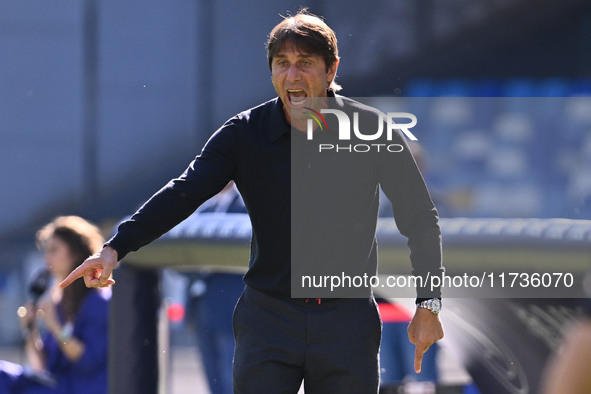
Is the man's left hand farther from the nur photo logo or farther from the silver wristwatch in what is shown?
the nur photo logo

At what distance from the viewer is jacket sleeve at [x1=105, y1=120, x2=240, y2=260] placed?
174 cm

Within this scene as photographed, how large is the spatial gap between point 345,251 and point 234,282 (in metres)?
0.70

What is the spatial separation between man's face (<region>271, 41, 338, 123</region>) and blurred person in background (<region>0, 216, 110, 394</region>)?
143cm

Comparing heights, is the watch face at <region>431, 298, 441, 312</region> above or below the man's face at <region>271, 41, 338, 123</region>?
below

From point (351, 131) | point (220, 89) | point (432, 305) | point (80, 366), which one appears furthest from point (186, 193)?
point (220, 89)

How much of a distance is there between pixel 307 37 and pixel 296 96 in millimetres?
114

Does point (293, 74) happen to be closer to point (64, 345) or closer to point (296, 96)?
point (296, 96)

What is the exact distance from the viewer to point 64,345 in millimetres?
2949

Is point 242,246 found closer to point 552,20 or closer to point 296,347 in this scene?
point 296,347

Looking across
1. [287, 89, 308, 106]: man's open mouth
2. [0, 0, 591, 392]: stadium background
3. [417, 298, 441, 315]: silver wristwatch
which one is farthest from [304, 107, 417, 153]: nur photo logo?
[0, 0, 591, 392]: stadium background

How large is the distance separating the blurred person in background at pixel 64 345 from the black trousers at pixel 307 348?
1248 mm

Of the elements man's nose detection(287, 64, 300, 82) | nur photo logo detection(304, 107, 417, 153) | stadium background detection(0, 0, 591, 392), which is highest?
stadium background detection(0, 0, 591, 392)

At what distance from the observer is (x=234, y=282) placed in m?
2.44

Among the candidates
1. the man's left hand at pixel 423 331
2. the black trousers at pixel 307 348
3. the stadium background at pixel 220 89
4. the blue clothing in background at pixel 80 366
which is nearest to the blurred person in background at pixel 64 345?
the blue clothing in background at pixel 80 366
